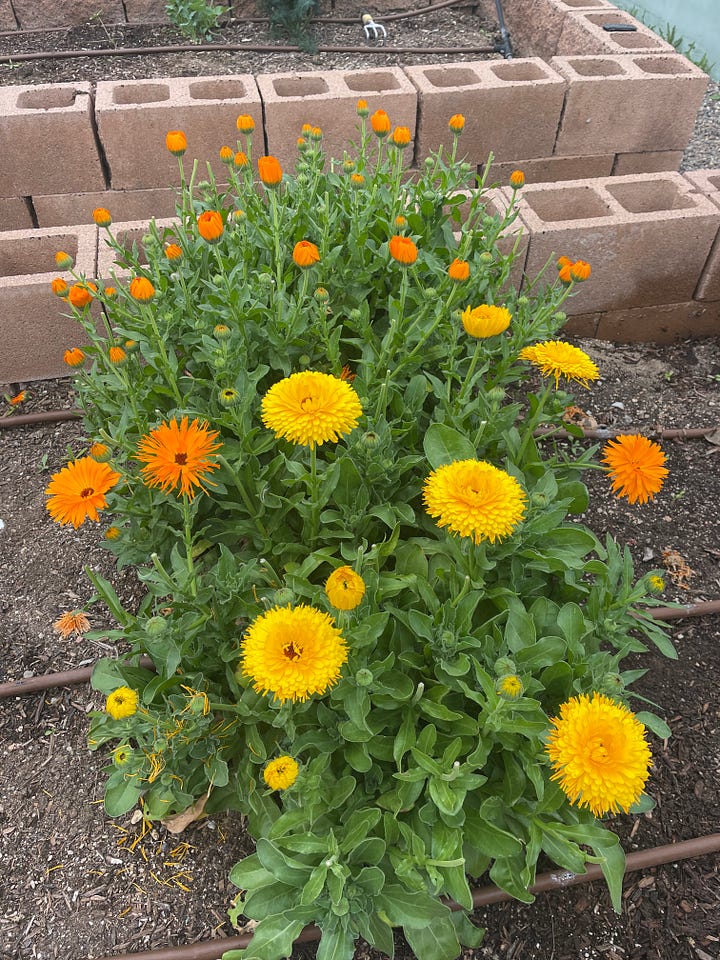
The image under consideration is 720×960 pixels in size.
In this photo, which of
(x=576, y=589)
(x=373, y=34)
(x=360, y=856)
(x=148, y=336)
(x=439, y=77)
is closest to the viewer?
(x=360, y=856)

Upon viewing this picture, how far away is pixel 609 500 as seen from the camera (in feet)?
7.79

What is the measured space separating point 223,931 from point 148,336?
1400 millimetres

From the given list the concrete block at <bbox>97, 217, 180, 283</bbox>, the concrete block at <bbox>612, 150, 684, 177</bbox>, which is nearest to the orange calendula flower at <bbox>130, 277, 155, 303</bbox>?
the concrete block at <bbox>97, 217, 180, 283</bbox>

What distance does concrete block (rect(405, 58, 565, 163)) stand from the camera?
3.13 m

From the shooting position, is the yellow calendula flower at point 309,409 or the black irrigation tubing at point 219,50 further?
the black irrigation tubing at point 219,50

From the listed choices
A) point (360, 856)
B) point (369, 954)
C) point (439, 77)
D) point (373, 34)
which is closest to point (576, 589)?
point (360, 856)

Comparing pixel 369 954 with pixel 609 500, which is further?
pixel 609 500

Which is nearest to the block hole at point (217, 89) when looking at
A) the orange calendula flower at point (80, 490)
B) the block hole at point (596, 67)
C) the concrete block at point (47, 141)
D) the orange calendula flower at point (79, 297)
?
the concrete block at point (47, 141)

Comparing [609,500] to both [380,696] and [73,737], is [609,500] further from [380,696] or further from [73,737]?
[73,737]

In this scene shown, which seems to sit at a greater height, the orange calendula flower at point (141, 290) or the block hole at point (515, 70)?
the orange calendula flower at point (141, 290)

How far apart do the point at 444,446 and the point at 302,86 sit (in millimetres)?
2358

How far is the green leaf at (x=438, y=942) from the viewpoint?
4.55ft

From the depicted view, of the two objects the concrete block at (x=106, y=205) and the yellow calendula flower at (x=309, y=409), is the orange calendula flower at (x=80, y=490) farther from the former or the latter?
the concrete block at (x=106, y=205)

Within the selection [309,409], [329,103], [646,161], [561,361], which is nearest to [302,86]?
[329,103]
